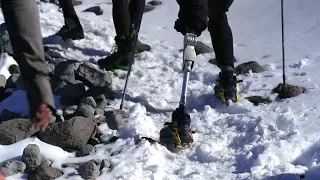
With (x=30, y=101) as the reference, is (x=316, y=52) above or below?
below

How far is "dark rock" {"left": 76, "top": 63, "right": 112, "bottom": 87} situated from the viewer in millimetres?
5645

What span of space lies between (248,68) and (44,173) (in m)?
2.93

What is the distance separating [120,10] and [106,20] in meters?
2.40

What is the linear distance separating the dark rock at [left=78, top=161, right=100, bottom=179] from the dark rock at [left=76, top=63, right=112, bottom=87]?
186 centimetres

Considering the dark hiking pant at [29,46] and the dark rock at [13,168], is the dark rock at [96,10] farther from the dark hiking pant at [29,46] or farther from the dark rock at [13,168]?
the dark hiking pant at [29,46]

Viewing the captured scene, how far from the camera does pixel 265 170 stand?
3.77 meters

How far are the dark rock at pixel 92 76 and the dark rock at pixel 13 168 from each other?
1799mm

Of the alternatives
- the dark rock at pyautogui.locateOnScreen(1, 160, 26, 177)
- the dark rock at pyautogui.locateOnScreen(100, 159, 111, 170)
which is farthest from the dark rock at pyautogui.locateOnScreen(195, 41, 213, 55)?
the dark rock at pyautogui.locateOnScreen(1, 160, 26, 177)

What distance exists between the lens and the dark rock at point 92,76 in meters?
5.64

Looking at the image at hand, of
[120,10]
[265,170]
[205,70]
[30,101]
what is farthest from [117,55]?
[30,101]

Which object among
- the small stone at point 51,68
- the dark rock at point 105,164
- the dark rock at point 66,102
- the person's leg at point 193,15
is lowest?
the small stone at point 51,68

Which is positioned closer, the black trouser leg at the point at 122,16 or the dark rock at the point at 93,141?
the dark rock at the point at 93,141

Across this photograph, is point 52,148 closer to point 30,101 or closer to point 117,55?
point 30,101

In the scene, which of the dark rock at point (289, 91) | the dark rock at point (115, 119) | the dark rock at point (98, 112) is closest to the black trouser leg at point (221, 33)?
the dark rock at point (289, 91)
